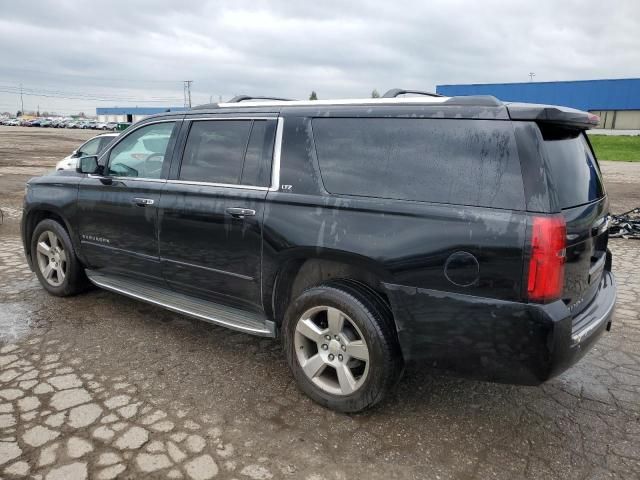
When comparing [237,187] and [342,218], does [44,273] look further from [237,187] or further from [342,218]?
[342,218]

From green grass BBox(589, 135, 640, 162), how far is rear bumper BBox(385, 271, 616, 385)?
1206 inches

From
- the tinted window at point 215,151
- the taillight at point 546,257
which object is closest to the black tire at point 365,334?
the taillight at point 546,257

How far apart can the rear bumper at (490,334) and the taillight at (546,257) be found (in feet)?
0.25

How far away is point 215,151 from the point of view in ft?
12.6

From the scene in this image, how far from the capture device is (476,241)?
2607 millimetres

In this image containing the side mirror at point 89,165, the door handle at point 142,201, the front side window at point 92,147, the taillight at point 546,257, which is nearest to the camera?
the taillight at point 546,257

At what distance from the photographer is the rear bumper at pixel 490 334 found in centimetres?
254

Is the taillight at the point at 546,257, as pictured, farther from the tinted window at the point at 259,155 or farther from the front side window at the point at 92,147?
the front side window at the point at 92,147

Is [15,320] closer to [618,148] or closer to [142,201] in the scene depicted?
[142,201]

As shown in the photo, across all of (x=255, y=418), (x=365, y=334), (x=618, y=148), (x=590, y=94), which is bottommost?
(x=255, y=418)

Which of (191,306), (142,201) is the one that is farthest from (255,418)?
(142,201)

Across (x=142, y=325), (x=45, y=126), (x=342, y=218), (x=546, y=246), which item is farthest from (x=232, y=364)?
(x=45, y=126)

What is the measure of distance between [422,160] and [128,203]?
8.28ft

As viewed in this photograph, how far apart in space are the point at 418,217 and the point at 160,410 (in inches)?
74.2
